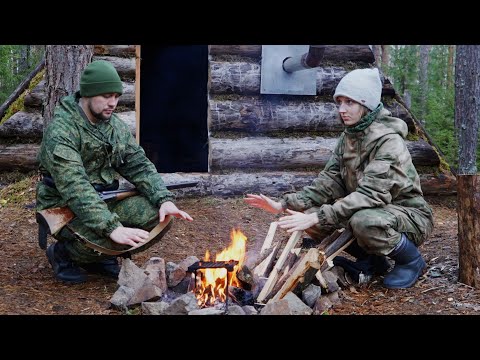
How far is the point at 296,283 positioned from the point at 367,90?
5.22 ft

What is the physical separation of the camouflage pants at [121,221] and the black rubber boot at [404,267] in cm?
185

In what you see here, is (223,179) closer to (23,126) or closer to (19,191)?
(19,191)

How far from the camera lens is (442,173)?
24.4 ft

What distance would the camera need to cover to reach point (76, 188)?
3.97m

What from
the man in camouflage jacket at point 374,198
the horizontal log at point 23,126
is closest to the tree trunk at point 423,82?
the horizontal log at point 23,126

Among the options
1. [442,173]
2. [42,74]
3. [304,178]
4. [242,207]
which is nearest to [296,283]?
[242,207]

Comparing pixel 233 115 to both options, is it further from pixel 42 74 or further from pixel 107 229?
pixel 107 229

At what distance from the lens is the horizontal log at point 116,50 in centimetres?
707

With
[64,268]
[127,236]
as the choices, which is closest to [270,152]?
[64,268]

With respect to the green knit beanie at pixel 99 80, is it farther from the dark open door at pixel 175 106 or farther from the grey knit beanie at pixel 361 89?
the dark open door at pixel 175 106

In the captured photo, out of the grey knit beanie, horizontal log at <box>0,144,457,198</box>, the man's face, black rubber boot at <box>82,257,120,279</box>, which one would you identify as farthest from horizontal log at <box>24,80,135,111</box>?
the grey knit beanie
